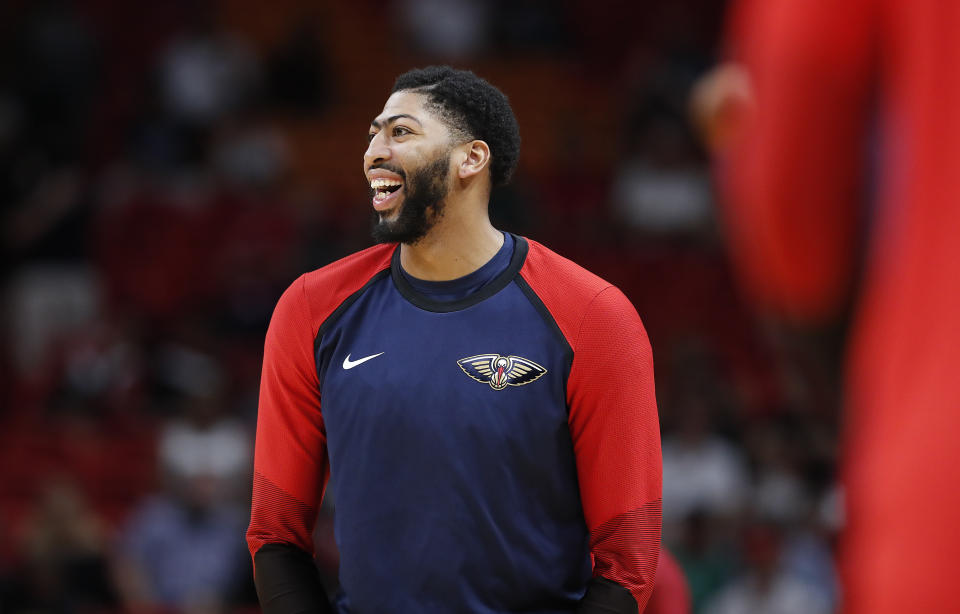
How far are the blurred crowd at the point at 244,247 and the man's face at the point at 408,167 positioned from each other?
9.00 ft

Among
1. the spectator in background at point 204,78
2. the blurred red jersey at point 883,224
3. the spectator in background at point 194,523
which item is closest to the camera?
the blurred red jersey at point 883,224

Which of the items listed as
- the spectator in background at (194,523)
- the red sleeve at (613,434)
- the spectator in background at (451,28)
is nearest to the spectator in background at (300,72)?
the spectator in background at (451,28)

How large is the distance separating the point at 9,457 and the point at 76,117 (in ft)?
14.2

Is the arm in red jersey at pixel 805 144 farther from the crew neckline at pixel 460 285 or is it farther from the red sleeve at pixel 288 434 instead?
the red sleeve at pixel 288 434

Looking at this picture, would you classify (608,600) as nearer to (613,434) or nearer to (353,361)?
(613,434)

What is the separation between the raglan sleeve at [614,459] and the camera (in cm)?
264

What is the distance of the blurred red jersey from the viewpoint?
2.30 feet

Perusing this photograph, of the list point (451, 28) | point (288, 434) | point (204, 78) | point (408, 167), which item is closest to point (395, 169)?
point (408, 167)

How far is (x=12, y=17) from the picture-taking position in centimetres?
1289

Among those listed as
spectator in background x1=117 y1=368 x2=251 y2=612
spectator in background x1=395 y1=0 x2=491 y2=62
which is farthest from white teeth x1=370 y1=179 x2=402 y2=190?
spectator in background x1=395 y1=0 x2=491 y2=62

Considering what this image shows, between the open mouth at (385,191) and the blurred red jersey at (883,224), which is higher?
the blurred red jersey at (883,224)

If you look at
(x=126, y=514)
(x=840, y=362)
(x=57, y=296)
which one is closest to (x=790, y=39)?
(x=840, y=362)

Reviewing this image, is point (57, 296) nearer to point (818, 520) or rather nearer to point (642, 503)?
point (818, 520)

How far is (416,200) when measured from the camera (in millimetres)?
2713
